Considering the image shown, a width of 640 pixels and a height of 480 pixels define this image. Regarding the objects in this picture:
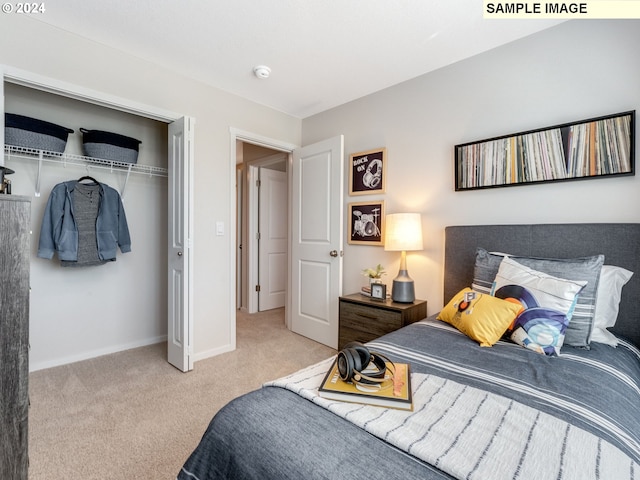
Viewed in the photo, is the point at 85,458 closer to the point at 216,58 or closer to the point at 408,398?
the point at 408,398

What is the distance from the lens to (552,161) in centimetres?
198

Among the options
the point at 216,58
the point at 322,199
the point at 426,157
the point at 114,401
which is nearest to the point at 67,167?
the point at 216,58

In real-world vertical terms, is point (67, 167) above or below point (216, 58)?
below

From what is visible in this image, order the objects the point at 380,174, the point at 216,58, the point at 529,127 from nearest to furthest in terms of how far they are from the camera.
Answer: the point at 529,127
the point at 216,58
the point at 380,174

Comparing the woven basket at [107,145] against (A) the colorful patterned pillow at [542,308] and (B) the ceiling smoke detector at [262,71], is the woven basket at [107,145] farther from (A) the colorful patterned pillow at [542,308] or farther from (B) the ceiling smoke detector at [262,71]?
(A) the colorful patterned pillow at [542,308]

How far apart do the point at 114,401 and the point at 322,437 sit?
196 centimetres

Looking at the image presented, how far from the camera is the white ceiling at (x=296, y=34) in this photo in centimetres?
191

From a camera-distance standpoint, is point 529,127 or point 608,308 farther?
point 529,127

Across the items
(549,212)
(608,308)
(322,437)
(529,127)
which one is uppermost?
(529,127)

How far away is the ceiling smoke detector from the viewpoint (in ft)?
8.51

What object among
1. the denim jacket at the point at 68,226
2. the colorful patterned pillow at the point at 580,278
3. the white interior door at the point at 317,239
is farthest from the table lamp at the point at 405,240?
the denim jacket at the point at 68,226

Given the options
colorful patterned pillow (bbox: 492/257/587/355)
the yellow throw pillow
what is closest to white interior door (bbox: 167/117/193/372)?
the yellow throw pillow

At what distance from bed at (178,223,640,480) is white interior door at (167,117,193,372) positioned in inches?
66.5

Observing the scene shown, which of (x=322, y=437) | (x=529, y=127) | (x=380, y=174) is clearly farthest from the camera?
(x=380, y=174)
